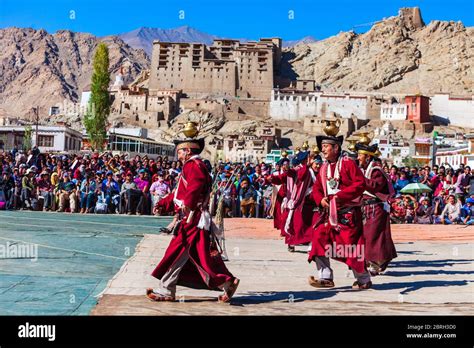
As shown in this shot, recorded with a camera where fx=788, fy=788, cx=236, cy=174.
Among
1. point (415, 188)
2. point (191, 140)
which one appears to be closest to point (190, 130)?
point (191, 140)

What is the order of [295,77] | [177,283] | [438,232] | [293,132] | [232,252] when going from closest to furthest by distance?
[177,283] < [232,252] < [438,232] < [293,132] < [295,77]

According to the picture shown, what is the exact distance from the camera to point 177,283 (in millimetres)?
7879

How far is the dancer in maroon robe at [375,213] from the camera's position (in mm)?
10422

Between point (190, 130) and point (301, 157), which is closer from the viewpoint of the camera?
point (190, 130)

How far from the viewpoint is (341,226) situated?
29.7ft

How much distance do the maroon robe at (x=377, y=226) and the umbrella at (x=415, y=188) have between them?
1102 cm

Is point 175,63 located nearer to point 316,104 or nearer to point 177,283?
point 316,104

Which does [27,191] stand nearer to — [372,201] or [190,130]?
[372,201]

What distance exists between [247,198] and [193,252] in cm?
1467

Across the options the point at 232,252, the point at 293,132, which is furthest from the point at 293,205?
the point at 293,132

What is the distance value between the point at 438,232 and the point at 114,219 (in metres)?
7.66

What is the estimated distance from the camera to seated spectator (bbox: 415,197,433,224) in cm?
2145

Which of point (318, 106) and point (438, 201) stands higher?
point (318, 106)

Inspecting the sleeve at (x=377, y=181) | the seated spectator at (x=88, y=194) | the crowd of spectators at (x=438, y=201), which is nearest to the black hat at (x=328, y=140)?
the sleeve at (x=377, y=181)
